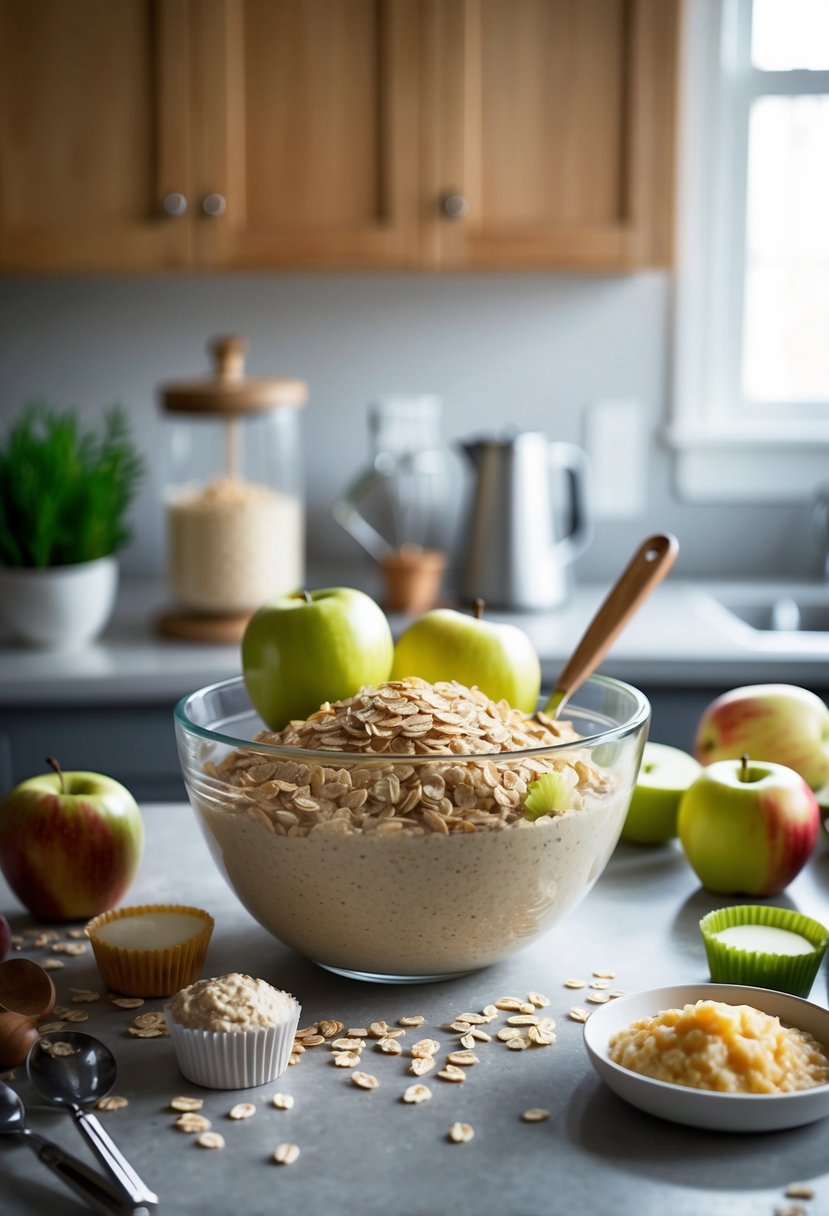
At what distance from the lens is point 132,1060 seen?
875mm

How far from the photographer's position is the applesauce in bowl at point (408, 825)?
0.90m

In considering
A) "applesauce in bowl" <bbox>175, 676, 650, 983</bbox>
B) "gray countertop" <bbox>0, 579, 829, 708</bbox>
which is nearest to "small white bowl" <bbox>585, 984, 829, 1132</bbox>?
"applesauce in bowl" <bbox>175, 676, 650, 983</bbox>

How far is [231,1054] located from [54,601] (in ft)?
Result: 4.92

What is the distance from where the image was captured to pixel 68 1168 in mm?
729

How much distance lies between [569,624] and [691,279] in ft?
2.85

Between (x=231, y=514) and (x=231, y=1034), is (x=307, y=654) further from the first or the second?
(x=231, y=514)

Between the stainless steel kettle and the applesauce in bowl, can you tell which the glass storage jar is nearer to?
the stainless steel kettle

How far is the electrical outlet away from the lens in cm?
281

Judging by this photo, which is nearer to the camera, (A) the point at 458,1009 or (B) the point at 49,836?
(A) the point at 458,1009

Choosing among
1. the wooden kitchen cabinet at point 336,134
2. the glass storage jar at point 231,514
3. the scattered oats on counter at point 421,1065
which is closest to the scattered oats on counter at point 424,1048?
the scattered oats on counter at point 421,1065

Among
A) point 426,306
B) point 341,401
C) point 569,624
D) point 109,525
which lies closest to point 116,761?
point 109,525

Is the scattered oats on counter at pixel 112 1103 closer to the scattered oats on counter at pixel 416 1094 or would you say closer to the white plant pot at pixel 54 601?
the scattered oats on counter at pixel 416 1094

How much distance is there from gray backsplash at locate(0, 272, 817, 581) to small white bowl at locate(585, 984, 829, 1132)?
2044 mm

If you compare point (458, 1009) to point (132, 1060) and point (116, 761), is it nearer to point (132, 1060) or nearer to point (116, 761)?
point (132, 1060)
